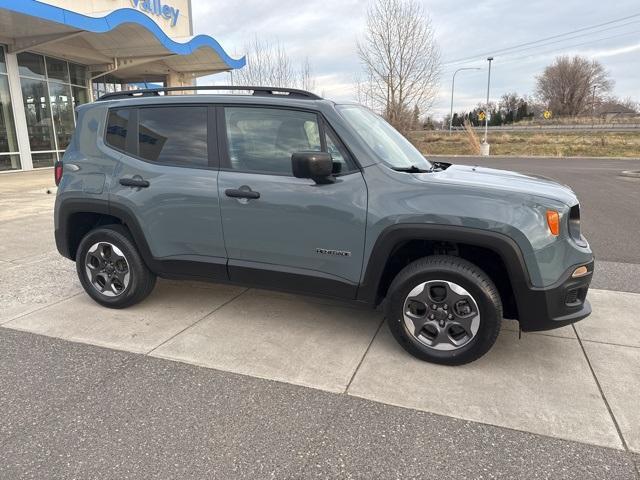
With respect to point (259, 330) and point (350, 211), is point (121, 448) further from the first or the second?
point (350, 211)

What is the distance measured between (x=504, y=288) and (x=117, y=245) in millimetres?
3133

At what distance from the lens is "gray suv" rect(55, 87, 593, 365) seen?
3043mm

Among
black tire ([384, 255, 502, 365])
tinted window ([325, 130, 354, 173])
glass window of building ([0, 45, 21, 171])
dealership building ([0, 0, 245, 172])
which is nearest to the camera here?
black tire ([384, 255, 502, 365])

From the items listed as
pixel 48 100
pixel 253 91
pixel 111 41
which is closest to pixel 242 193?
pixel 253 91

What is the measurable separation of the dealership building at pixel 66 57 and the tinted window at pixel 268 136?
1240 cm

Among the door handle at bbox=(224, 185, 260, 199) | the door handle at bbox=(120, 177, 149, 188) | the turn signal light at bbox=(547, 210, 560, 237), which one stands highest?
the door handle at bbox=(120, 177, 149, 188)

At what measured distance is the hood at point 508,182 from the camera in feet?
10.2

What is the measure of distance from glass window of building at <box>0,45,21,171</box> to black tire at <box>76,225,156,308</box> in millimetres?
14923

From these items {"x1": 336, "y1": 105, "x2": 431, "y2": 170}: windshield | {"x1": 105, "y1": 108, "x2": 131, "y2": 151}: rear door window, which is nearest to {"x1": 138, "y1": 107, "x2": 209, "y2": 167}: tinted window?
{"x1": 105, "y1": 108, "x2": 131, "y2": 151}: rear door window

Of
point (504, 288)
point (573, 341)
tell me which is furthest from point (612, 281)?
point (504, 288)

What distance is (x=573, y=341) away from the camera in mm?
3648

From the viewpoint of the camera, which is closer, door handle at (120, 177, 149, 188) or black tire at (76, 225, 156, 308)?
door handle at (120, 177, 149, 188)

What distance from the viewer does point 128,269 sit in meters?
4.13

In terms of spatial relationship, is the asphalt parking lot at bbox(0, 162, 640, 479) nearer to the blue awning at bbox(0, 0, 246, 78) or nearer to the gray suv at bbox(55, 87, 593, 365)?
the gray suv at bbox(55, 87, 593, 365)
